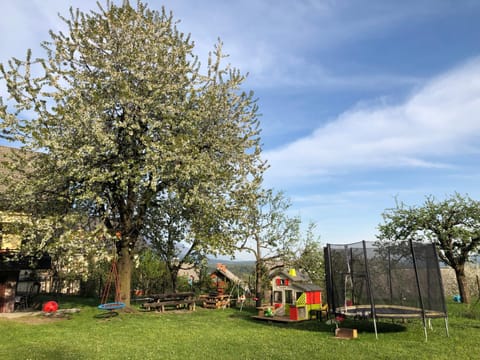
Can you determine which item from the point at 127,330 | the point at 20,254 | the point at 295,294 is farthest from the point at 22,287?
the point at 295,294

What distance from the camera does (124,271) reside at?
18109mm

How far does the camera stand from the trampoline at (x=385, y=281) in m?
12.0

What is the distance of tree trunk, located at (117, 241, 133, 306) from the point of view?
1789cm

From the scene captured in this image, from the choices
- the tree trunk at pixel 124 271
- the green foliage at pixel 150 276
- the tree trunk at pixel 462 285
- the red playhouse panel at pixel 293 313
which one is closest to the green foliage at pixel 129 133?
the tree trunk at pixel 124 271

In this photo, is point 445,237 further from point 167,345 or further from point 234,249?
point 167,345

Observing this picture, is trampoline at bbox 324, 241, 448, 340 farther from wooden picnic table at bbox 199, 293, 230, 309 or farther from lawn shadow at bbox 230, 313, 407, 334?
wooden picnic table at bbox 199, 293, 230, 309

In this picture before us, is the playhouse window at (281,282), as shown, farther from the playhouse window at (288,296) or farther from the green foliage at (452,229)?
the green foliage at (452,229)

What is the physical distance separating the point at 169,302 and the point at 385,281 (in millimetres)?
11920

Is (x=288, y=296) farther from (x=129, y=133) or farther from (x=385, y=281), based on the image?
(x=129, y=133)

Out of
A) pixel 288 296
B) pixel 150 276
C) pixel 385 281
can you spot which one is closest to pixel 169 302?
pixel 288 296

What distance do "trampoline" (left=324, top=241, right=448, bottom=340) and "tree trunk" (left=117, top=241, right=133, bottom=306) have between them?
414 inches

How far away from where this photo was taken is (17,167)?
15.9 meters

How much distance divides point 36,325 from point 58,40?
535 inches

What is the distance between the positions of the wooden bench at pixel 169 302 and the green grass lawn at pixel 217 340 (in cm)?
229
